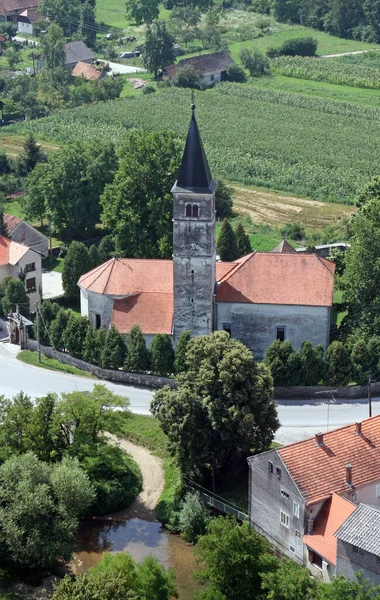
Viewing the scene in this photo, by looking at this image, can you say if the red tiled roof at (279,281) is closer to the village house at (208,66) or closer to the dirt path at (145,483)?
the dirt path at (145,483)

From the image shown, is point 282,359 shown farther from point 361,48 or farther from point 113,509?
point 361,48

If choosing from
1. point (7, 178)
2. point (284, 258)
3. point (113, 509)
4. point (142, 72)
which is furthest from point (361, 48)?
point (113, 509)

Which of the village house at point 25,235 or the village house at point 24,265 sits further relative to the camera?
the village house at point 25,235

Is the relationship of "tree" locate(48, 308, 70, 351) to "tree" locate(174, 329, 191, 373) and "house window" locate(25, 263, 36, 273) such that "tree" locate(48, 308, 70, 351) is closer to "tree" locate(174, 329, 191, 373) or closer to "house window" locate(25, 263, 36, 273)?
"house window" locate(25, 263, 36, 273)

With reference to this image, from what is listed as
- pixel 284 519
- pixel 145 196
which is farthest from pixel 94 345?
pixel 284 519

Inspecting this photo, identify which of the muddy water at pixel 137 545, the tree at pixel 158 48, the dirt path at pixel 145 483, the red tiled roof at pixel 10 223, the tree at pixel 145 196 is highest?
the tree at pixel 158 48

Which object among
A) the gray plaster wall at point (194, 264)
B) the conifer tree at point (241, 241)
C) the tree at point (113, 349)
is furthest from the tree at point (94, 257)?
the gray plaster wall at point (194, 264)

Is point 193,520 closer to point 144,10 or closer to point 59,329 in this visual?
point 59,329
